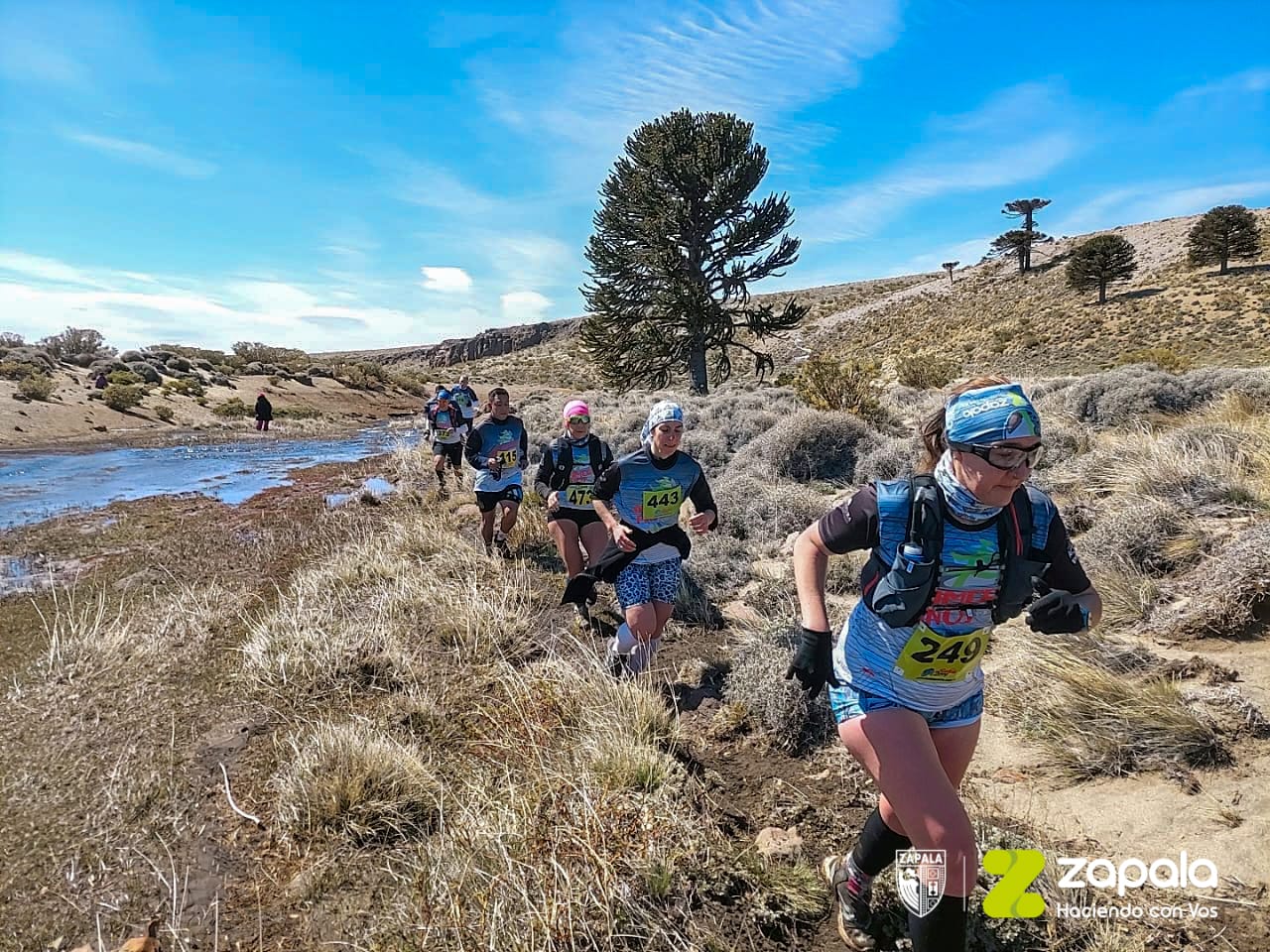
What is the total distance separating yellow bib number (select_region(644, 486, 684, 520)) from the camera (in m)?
4.30

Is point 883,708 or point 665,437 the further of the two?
point 665,437

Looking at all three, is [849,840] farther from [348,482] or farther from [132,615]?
[348,482]

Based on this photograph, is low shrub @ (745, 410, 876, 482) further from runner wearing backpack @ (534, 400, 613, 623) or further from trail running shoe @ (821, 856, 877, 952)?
trail running shoe @ (821, 856, 877, 952)

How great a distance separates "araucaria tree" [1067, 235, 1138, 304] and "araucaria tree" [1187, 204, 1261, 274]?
3.09m

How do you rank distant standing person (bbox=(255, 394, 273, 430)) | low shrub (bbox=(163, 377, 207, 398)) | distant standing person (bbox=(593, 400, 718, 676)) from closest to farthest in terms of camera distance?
distant standing person (bbox=(593, 400, 718, 676)) < distant standing person (bbox=(255, 394, 273, 430)) < low shrub (bbox=(163, 377, 207, 398))

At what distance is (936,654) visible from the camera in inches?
83.1

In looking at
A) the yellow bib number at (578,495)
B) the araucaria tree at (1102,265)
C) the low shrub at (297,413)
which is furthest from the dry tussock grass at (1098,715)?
the araucaria tree at (1102,265)

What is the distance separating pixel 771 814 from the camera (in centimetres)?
315

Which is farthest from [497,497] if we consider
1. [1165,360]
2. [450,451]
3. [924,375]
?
[1165,360]

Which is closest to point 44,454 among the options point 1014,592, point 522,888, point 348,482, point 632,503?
point 348,482

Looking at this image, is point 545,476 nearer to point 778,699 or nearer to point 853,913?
point 778,699

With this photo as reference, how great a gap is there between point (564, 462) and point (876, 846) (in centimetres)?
400

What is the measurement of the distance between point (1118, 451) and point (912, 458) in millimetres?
2192

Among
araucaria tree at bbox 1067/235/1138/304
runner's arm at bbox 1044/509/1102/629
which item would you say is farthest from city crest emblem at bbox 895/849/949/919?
araucaria tree at bbox 1067/235/1138/304
